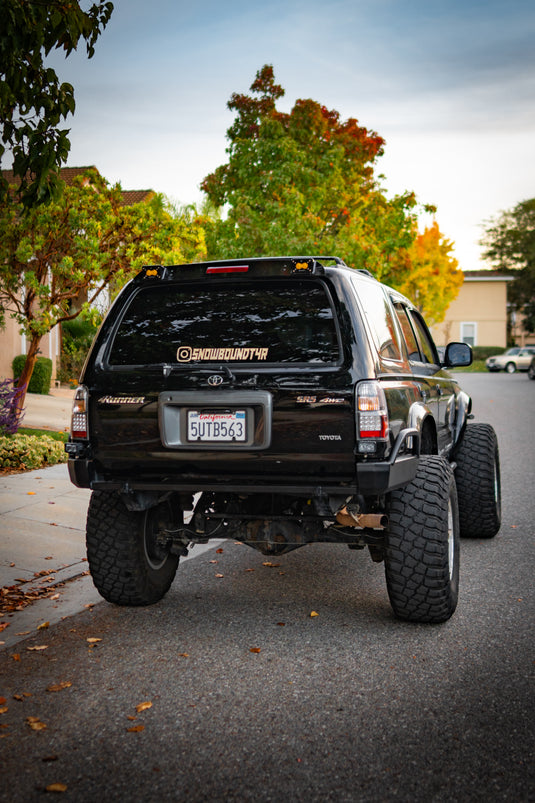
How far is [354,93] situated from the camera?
43.2ft

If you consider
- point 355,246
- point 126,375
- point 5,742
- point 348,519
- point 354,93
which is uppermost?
point 354,93

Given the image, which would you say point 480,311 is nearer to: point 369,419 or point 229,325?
point 229,325

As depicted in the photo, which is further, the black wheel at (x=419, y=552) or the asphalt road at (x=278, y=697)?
the black wheel at (x=419, y=552)

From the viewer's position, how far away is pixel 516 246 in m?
82.2

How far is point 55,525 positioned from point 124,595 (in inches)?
94.9

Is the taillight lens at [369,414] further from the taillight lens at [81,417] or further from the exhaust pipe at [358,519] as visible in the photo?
the taillight lens at [81,417]

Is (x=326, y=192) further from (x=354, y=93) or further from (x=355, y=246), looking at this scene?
(x=354, y=93)

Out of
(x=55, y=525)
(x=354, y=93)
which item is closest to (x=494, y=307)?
(x=354, y=93)

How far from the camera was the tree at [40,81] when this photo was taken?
15.4 feet

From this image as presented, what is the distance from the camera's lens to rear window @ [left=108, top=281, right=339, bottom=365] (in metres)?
4.29

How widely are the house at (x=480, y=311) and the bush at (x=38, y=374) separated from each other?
4768 centimetres

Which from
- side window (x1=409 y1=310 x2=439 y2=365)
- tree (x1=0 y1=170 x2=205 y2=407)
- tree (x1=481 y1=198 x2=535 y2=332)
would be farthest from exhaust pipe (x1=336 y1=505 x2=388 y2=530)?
tree (x1=481 y1=198 x2=535 y2=332)

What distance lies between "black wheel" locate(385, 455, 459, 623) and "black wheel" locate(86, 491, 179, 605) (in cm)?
145

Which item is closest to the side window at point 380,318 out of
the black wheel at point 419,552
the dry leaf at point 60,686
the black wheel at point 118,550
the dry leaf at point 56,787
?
the black wheel at point 419,552
